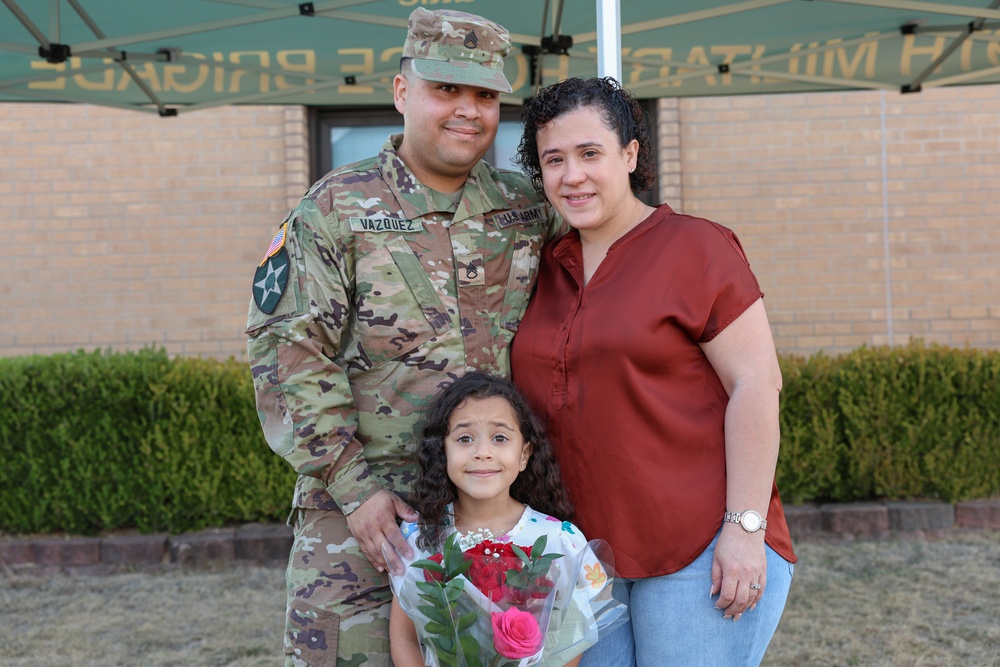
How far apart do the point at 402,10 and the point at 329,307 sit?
2.57 m

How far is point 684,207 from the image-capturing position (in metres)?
6.63

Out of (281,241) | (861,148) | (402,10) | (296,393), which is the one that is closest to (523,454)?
(296,393)

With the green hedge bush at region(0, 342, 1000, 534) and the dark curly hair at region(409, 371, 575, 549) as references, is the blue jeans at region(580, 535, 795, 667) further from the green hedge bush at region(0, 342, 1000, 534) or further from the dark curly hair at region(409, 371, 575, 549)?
the green hedge bush at region(0, 342, 1000, 534)

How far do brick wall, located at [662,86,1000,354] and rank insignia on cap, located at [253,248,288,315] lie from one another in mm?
4701

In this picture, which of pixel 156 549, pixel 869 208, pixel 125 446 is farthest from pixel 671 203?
pixel 156 549

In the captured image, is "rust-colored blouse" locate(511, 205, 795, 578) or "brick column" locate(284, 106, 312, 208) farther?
"brick column" locate(284, 106, 312, 208)

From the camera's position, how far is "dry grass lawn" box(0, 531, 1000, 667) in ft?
13.7

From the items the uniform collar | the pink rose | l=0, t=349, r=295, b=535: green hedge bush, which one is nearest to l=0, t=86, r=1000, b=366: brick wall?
l=0, t=349, r=295, b=535: green hedge bush

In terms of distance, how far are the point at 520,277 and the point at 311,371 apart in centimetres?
60

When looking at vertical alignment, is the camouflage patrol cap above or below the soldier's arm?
above

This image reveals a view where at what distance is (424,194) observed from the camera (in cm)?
237

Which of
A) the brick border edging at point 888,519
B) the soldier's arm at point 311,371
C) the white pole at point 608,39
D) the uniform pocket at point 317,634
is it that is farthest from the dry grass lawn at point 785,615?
the white pole at point 608,39

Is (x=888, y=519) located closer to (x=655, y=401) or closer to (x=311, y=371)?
(x=655, y=401)

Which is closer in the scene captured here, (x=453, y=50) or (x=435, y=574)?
(x=435, y=574)
